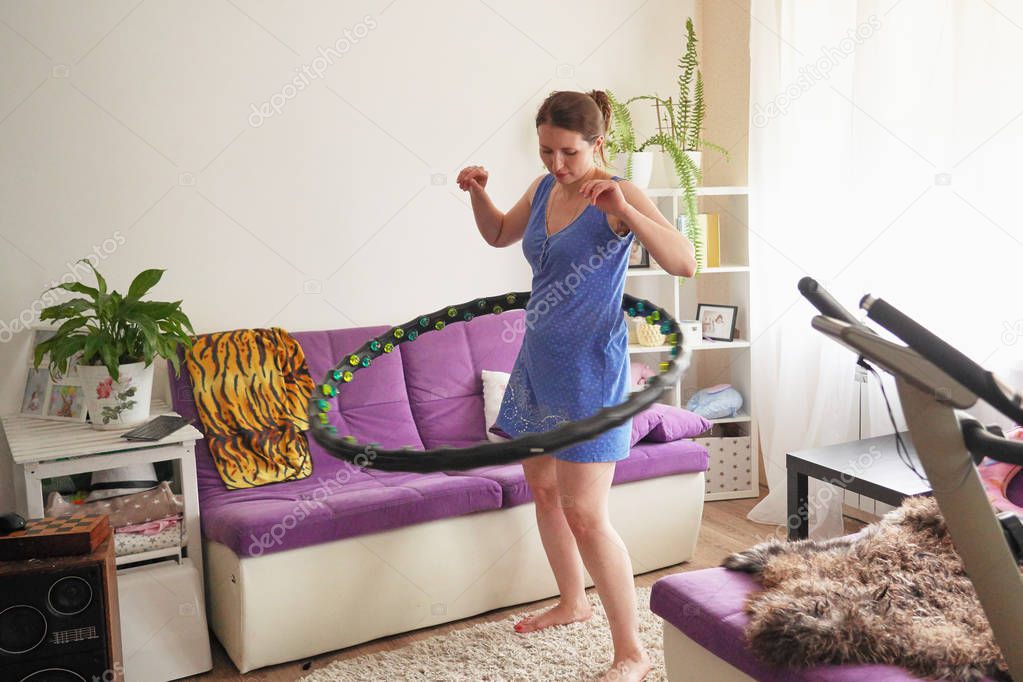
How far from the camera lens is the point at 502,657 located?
2.64 metres

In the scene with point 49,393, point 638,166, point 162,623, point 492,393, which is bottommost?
point 162,623

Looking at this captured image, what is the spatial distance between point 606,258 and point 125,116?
1.90 meters

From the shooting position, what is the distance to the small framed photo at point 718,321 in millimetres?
4074

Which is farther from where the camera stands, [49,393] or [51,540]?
[49,393]

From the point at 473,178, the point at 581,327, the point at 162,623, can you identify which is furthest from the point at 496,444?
the point at 162,623

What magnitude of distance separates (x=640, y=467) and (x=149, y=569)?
1.55 metres

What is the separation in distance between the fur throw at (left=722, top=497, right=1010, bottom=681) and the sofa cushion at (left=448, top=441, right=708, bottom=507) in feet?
2.94

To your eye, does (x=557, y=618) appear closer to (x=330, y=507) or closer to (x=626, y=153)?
(x=330, y=507)

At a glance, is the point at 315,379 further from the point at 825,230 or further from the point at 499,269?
the point at 825,230

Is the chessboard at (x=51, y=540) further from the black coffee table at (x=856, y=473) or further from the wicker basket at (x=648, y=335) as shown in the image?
the wicker basket at (x=648, y=335)

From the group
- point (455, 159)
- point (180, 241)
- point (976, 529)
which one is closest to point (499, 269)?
point (455, 159)

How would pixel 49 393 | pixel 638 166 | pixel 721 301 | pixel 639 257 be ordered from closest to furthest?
1. pixel 49 393
2. pixel 638 166
3. pixel 639 257
4. pixel 721 301

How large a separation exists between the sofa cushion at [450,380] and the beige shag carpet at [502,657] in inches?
30.9

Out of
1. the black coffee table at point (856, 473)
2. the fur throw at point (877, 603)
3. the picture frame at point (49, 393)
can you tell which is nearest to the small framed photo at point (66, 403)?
the picture frame at point (49, 393)
